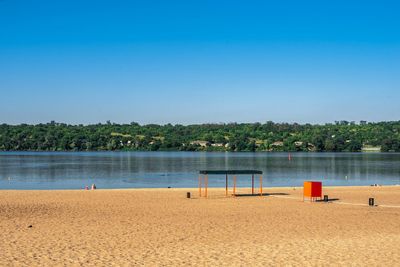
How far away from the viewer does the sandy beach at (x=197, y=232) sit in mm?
14297

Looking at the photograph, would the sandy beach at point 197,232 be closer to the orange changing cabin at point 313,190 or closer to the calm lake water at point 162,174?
the orange changing cabin at point 313,190

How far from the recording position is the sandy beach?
14.3m

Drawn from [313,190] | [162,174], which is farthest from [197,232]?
[162,174]

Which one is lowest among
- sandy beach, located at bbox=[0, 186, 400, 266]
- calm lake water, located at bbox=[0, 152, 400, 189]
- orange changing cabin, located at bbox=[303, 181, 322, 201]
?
calm lake water, located at bbox=[0, 152, 400, 189]

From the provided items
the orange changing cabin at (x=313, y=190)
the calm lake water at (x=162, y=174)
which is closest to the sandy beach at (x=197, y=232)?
the orange changing cabin at (x=313, y=190)

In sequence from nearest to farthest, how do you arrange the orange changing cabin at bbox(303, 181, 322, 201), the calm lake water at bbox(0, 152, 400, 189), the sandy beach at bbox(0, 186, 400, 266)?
the sandy beach at bbox(0, 186, 400, 266)
the orange changing cabin at bbox(303, 181, 322, 201)
the calm lake water at bbox(0, 152, 400, 189)

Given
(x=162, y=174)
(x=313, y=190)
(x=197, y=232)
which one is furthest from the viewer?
(x=162, y=174)

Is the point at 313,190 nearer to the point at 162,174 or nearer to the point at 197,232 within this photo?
the point at 197,232

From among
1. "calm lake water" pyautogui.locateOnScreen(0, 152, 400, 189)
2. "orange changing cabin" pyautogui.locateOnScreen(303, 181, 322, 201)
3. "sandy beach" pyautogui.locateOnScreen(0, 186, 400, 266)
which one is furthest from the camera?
"calm lake water" pyautogui.locateOnScreen(0, 152, 400, 189)

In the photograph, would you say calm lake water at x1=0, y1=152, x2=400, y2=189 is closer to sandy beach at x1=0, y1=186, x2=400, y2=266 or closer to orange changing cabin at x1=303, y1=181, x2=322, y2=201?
orange changing cabin at x1=303, y1=181, x2=322, y2=201

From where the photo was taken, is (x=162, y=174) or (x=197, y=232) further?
(x=162, y=174)

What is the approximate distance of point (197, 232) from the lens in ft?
61.7

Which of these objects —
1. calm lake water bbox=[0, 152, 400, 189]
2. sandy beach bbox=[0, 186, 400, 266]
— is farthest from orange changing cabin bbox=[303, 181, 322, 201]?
calm lake water bbox=[0, 152, 400, 189]

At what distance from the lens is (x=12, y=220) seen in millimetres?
21359
